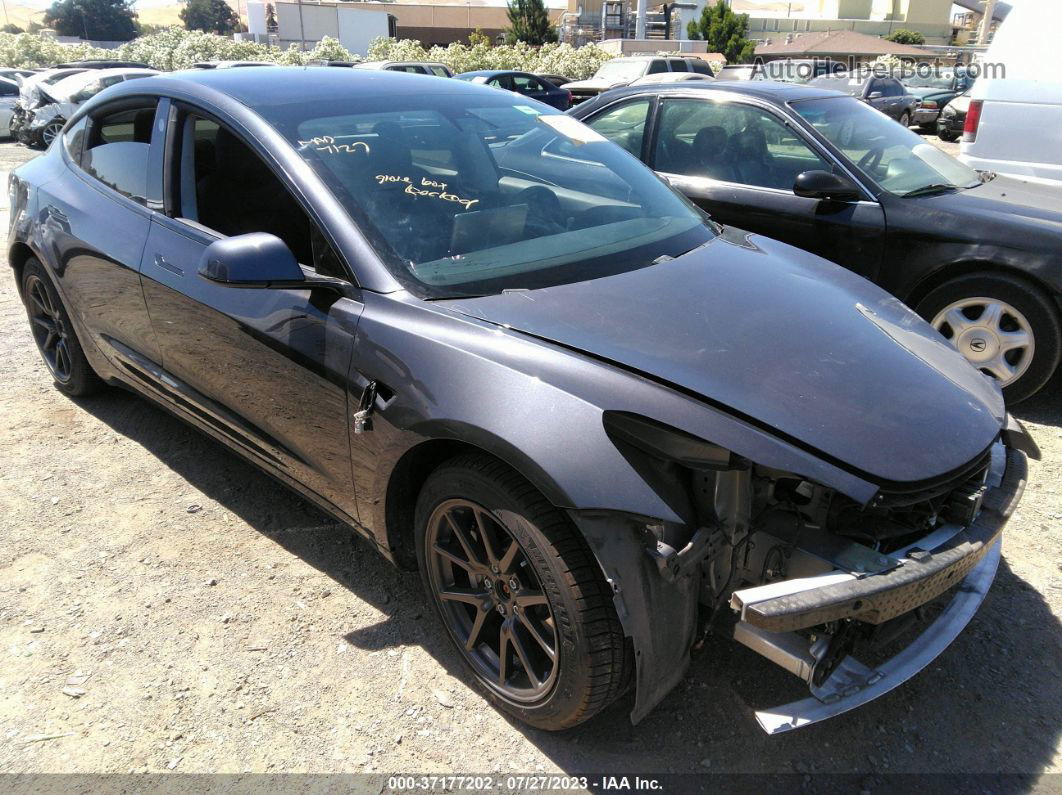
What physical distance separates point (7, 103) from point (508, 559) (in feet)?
68.6

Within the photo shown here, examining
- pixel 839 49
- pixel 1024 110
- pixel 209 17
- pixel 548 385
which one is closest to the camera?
pixel 548 385

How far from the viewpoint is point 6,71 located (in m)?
19.2

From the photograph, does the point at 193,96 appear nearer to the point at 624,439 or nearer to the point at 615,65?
the point at 624,439

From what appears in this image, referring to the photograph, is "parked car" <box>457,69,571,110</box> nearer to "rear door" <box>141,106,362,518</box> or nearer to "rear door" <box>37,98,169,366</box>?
"rear door" <box>37,98,169,366</box>

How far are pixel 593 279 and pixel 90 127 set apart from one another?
8.96 feet

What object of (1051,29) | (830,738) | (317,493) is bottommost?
(830,738)

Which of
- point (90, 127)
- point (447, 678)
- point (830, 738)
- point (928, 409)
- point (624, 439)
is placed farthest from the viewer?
point (90, 127)

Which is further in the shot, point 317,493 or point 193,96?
point 193,96

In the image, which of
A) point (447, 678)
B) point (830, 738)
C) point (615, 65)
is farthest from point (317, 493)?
point (615, 65)

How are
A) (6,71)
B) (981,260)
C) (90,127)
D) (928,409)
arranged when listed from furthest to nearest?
(6,71) → (981,260) → (90,127) → (928,409)

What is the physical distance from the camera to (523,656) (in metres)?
2.19

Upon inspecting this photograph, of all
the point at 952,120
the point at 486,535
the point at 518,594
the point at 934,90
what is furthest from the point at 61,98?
the point at 934,90

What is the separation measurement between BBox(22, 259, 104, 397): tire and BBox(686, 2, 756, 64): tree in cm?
5051

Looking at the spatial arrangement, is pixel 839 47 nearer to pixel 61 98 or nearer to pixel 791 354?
pixel 61 98
